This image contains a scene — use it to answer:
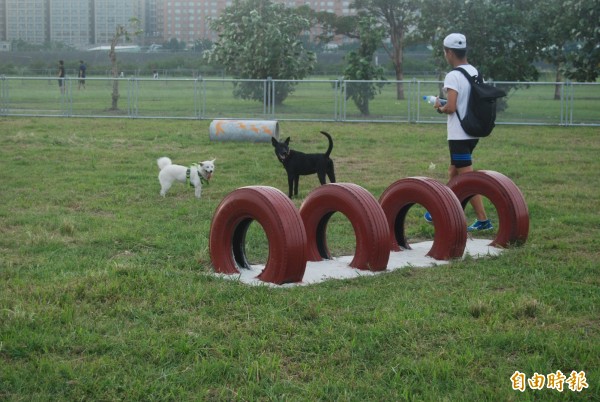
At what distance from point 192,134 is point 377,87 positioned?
8.58 m

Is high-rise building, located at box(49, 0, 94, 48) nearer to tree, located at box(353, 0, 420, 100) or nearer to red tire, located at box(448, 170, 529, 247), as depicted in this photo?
tree, located at box(353, 0, 420, 100)

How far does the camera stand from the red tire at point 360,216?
6.81m

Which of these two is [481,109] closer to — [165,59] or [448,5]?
[448,5]

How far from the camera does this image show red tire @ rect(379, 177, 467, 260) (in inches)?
291

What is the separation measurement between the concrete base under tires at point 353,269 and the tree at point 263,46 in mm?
22094

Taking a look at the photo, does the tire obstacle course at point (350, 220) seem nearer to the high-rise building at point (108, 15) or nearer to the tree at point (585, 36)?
the tree at point (585, 36)

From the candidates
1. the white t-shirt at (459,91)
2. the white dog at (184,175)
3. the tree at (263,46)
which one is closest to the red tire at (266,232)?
the white t-shirt at (459,91)

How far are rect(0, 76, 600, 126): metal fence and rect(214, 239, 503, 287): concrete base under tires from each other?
15.8 m

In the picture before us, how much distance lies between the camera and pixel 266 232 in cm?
641

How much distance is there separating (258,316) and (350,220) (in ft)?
5.78

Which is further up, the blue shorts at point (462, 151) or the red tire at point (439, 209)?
the blue shorts at point (462, 151)

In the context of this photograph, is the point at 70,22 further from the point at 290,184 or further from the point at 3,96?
the point at 290,184

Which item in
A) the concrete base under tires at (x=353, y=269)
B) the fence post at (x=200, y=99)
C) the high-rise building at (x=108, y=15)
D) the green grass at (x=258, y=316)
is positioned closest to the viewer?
the green grass at (x=258, y=316)

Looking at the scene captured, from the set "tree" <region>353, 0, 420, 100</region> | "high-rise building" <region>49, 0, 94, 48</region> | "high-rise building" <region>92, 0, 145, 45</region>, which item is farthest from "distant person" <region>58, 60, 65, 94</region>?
"high-rise building" <region>49, 0, 94, 48</region>
